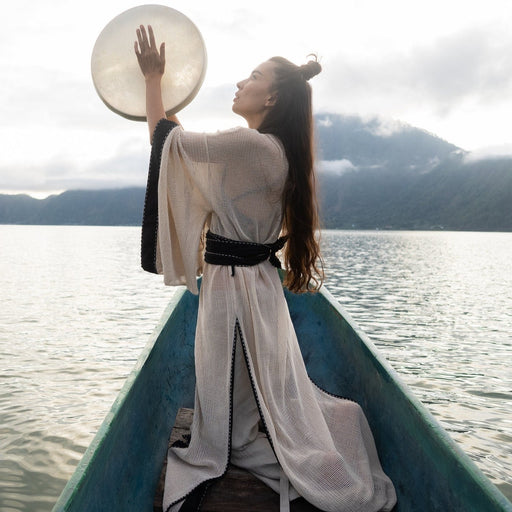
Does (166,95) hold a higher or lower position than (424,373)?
higher

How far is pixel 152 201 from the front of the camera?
2.07m

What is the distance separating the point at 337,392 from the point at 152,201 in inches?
72.5

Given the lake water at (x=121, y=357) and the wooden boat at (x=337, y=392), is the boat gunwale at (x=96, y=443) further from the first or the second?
the lake water at (x=121, y=357)

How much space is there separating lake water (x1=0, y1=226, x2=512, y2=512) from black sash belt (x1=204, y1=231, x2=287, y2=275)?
48cm

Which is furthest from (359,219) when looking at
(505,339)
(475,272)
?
(505,339)

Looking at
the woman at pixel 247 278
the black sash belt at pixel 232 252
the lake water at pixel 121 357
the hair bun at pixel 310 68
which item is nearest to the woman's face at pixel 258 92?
the woman at pixel 247 278

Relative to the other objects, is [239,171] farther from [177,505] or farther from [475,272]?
[475,272]

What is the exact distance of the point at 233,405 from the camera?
2162 mm

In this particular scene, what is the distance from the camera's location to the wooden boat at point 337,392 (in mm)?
1602

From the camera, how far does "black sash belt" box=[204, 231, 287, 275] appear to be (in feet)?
6.88

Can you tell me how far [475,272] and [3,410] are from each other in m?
23.6

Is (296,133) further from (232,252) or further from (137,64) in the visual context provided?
(137,64)

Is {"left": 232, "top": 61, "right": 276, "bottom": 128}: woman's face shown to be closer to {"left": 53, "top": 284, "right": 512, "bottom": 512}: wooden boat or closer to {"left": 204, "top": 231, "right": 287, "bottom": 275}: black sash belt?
{"left": 204, "top": 231, "right": 287, "bottom": 275}: black sash belt

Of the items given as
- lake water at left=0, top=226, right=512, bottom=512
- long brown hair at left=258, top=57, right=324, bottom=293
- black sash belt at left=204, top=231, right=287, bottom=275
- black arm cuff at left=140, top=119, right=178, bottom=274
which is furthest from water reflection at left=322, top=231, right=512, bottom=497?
black arm cuff at left=140, top=119, right=178, bottom=274
